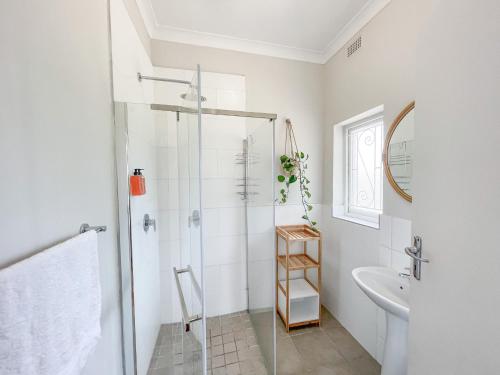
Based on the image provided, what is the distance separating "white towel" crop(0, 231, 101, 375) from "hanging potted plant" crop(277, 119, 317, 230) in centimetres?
155

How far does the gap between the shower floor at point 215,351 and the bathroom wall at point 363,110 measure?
874 millimetres

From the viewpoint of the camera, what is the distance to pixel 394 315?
1.02 metres

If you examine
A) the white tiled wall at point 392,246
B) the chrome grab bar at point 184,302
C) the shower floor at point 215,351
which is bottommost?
the shower floor at point 215,351

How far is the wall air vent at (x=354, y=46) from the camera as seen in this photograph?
154 centimetres

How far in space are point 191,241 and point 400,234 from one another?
1362mm

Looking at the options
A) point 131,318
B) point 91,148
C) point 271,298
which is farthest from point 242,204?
point 91,148

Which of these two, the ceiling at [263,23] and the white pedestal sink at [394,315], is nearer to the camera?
the white pedestal sink at [394,315]

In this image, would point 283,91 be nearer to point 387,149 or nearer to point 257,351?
point 387,149

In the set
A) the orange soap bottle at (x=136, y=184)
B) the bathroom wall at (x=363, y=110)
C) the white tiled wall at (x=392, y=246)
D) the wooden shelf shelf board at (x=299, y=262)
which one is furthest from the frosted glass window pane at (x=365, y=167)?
the orange soap bottle at (x=136, y=184)

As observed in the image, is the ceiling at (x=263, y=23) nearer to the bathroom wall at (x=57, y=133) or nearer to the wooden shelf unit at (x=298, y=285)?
the bathroom wall at (x=57, y=133)

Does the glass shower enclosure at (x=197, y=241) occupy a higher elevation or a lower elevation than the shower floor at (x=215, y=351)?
higher

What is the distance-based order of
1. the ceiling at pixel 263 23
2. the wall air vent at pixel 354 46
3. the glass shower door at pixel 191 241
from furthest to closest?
the wall air vent at pixel 354 46, the ceiling at pixel 263 23, the glass shower door at pixel 191 241

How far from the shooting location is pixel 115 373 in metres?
0.94

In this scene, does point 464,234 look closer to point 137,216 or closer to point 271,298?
point 271,298
